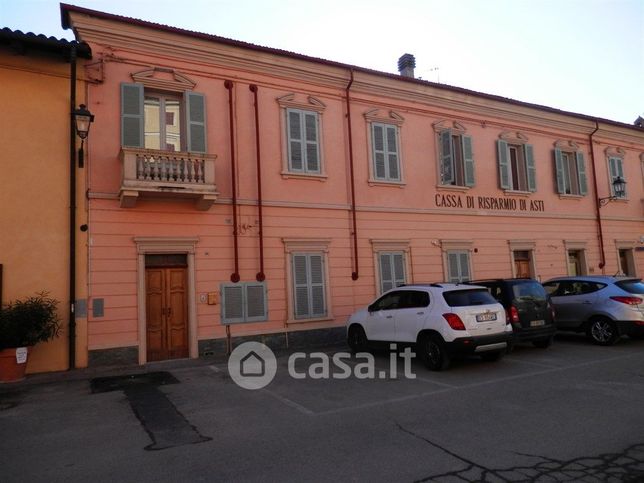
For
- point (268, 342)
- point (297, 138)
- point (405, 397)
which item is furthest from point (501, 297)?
point (297, 138)

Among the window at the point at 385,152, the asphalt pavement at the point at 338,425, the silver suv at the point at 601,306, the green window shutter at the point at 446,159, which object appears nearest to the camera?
the asphalt pavement at the point at 338,425

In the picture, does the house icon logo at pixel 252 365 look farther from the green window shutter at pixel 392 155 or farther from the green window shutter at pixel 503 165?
the green window shutter at pixel 503 165

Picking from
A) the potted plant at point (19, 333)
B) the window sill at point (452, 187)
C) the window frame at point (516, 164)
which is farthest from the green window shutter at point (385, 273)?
the potted plant at point (19, 333)

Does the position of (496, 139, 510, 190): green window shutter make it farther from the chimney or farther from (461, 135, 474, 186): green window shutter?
the chimney

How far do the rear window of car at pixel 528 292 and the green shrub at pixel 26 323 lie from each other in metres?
9.37

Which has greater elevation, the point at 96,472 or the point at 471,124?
the point at 471,124

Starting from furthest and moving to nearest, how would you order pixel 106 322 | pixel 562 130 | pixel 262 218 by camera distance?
1. pixel 562 130
2. pixel 262 218
3. pixel 106 322

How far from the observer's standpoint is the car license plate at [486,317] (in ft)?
28.2

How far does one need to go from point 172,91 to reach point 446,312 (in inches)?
321

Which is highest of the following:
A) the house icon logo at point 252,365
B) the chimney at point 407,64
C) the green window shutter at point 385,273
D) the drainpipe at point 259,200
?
the chimney at point 407,64

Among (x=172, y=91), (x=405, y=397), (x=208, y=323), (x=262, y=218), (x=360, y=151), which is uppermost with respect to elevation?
(x=172, y=91)

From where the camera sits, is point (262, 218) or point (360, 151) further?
point (360, 151)

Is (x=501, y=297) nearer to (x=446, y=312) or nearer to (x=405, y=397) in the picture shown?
(x=446, y=312)

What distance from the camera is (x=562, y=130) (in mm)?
18188
